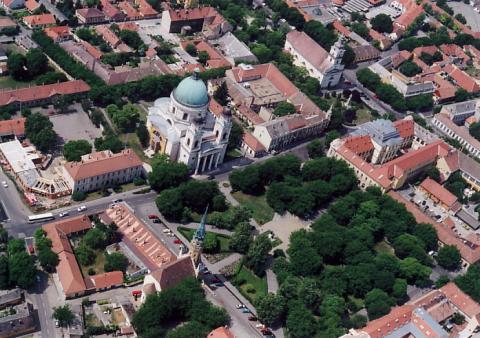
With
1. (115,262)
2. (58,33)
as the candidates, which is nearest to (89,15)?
(58,33)

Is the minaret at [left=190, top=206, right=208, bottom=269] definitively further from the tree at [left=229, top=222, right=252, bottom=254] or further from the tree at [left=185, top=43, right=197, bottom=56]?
the tree at [left=185, top=43, right=197, bottom=56]

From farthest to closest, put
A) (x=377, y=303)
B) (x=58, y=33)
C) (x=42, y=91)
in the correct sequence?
(x=58, y=33), (x=42, y=91), (x=377, y=303)

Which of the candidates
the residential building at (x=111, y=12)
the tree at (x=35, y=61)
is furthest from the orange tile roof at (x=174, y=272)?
the residential building at (x=111, y=12)

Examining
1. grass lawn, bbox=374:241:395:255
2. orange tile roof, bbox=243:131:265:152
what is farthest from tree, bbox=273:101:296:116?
grass lawn, bbox=374:241:395:255

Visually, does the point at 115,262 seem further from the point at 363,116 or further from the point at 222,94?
the point at 363,116

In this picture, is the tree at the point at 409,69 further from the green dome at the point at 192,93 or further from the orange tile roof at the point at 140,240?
the orange tile roof at the point at 140,240

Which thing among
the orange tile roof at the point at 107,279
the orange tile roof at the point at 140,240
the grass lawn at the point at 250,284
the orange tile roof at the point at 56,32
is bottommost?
the grass lawn at the point at 250,284

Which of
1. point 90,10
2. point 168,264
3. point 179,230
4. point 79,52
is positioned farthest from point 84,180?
point 90,10
